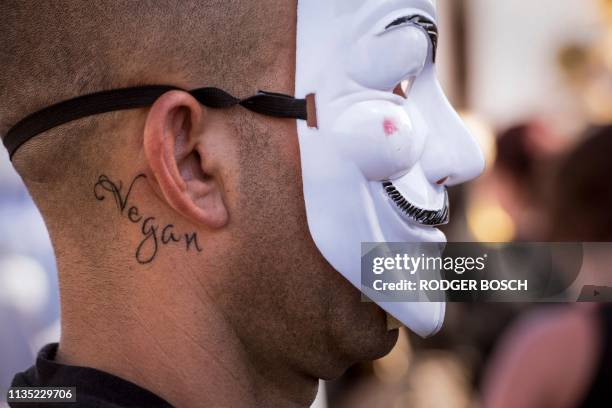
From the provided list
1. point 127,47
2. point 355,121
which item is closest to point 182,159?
point 127,47

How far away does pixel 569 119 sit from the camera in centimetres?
657

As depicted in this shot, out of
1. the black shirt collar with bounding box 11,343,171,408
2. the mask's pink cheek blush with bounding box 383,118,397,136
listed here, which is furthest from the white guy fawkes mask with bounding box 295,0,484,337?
the black shirt collar with bounding box 11,343,171,408

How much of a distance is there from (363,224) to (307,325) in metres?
0.25

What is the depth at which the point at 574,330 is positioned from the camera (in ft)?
8.64

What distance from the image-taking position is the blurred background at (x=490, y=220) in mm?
3088

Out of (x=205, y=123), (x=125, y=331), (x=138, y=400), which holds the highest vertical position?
(x=205, y=123)

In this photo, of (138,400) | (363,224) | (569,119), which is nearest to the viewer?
(138,400)

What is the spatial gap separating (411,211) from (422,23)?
0.40m

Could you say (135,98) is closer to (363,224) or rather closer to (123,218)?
(123,218)

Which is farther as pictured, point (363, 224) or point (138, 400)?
point (363, 224)

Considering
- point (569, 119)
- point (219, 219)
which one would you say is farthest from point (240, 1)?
point (569, 119)

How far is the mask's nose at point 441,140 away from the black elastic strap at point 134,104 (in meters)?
0.30

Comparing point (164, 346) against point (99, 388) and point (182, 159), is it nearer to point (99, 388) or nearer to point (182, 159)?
point (99, 388)

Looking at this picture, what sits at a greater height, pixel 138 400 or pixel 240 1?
pixel 240 1
